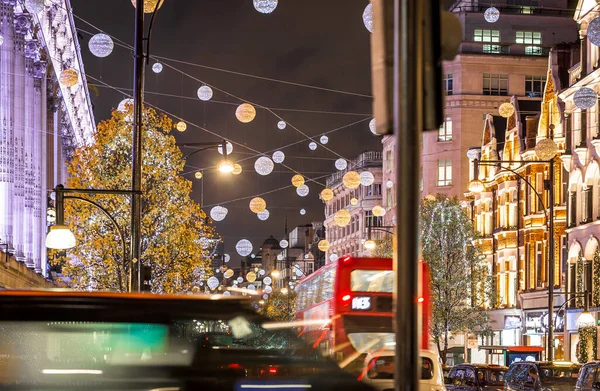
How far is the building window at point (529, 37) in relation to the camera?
85.6 m

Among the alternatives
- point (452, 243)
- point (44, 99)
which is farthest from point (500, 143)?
point (44, 99)

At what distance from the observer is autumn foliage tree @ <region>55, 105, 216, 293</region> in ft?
139

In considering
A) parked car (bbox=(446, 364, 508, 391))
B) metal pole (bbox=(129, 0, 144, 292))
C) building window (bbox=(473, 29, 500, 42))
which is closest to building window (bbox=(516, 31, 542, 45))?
building window (bbox=(473, 29, 500, 42))

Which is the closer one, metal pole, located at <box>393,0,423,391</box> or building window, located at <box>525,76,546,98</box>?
metal pole, located at <box>393,0,423,391</box>

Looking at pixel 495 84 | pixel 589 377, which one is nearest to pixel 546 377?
pixel 589 377

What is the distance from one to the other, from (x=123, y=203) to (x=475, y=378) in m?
17.4

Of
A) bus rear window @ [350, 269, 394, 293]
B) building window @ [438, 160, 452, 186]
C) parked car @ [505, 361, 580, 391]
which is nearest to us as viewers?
parked car @ [505, 361, 580, 391]

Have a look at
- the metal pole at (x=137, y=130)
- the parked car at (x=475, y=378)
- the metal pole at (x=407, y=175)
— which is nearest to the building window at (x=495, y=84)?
the parked car at (x=475, y=378)

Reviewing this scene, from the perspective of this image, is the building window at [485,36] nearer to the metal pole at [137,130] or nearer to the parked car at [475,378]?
the parked car at [475,378]

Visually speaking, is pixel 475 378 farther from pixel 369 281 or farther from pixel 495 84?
pixel 495 84

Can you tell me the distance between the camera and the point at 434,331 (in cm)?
6241

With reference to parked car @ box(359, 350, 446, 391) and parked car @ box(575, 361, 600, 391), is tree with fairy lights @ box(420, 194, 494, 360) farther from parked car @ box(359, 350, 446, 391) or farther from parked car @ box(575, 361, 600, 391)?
parked car @ box(359, 350, 446, 391)

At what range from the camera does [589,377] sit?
21.6m

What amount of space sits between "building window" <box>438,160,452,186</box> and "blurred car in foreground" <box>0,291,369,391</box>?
248 feet
